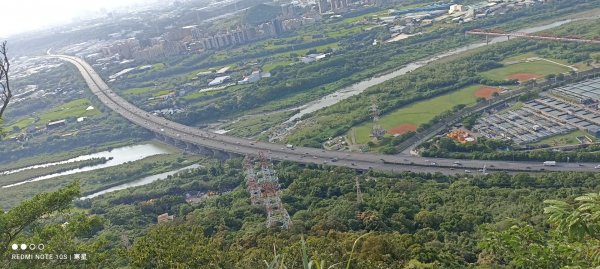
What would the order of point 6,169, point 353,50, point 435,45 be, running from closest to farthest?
1. point 6,169
2. point 435,45
3. point 353,50

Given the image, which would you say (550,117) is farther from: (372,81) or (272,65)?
(272,65)

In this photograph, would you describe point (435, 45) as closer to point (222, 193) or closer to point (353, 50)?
point (353, 50)

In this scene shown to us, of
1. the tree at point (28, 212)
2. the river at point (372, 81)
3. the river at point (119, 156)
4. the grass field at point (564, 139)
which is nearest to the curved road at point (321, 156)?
the river at point (119, 156)

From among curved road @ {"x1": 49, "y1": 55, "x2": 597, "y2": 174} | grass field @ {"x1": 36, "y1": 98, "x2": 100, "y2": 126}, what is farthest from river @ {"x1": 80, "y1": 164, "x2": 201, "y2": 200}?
grass field @ {"x1": 36, "y1": 98, "x2": 100, "y2": 126}

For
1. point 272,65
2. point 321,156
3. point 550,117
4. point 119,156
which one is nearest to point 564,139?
point 550,117

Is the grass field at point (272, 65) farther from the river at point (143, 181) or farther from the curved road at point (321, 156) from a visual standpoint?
the river at point (143, 181)

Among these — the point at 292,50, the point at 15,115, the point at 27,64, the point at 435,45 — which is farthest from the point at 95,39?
the point at 435,45

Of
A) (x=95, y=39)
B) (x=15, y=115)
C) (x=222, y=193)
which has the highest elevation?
(x=95, y=39)
